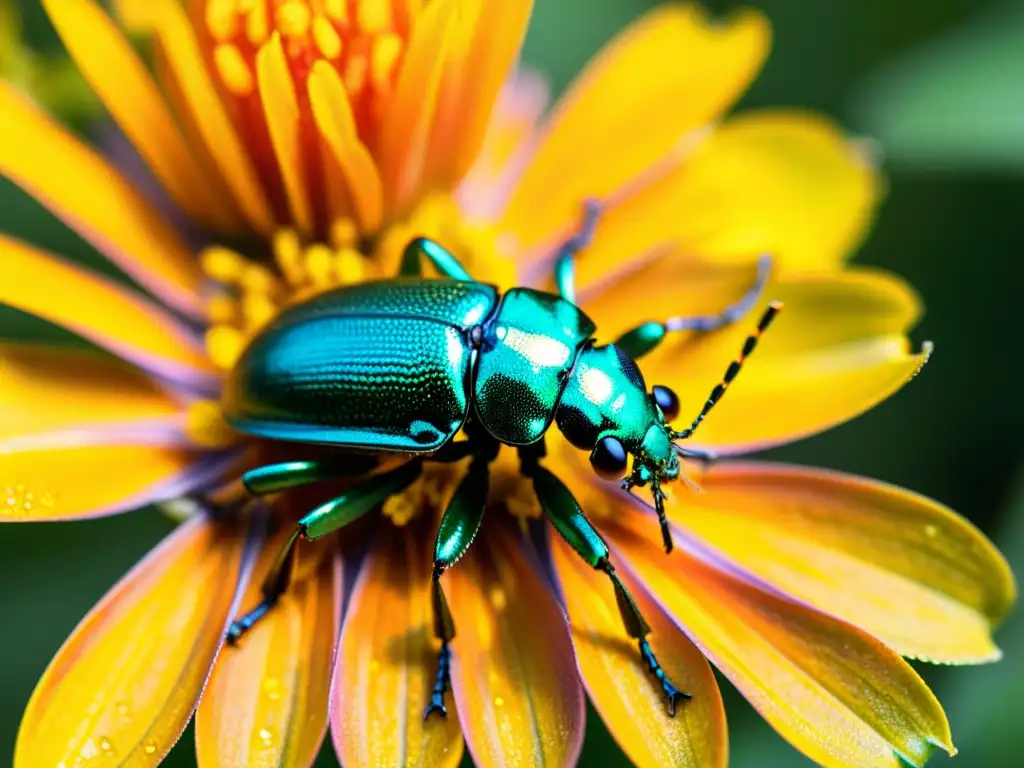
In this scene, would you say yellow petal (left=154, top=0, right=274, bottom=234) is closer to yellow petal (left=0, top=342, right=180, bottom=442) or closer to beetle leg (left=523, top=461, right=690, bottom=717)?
yellow petal (left=0, top=342, right=180, bottom=442)

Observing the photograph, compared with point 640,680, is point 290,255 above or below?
above

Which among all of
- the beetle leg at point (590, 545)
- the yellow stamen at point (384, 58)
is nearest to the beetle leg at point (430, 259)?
the yellow stamen at point (384, 58)

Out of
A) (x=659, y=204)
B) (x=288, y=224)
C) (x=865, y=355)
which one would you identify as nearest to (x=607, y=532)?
(x=865, y=355)

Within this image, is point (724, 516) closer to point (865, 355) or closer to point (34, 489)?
point (865, 355)

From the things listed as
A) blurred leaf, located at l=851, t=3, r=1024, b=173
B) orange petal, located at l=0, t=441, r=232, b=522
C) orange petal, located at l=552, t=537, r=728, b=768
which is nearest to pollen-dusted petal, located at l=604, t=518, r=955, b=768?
orange petal, located at l=552, t=537, r=728, b=768

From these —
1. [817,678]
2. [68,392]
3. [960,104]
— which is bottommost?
[817,678]

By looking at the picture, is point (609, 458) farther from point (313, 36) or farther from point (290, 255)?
point (313, 36)

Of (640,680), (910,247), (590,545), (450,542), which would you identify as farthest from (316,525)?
(910,247)
